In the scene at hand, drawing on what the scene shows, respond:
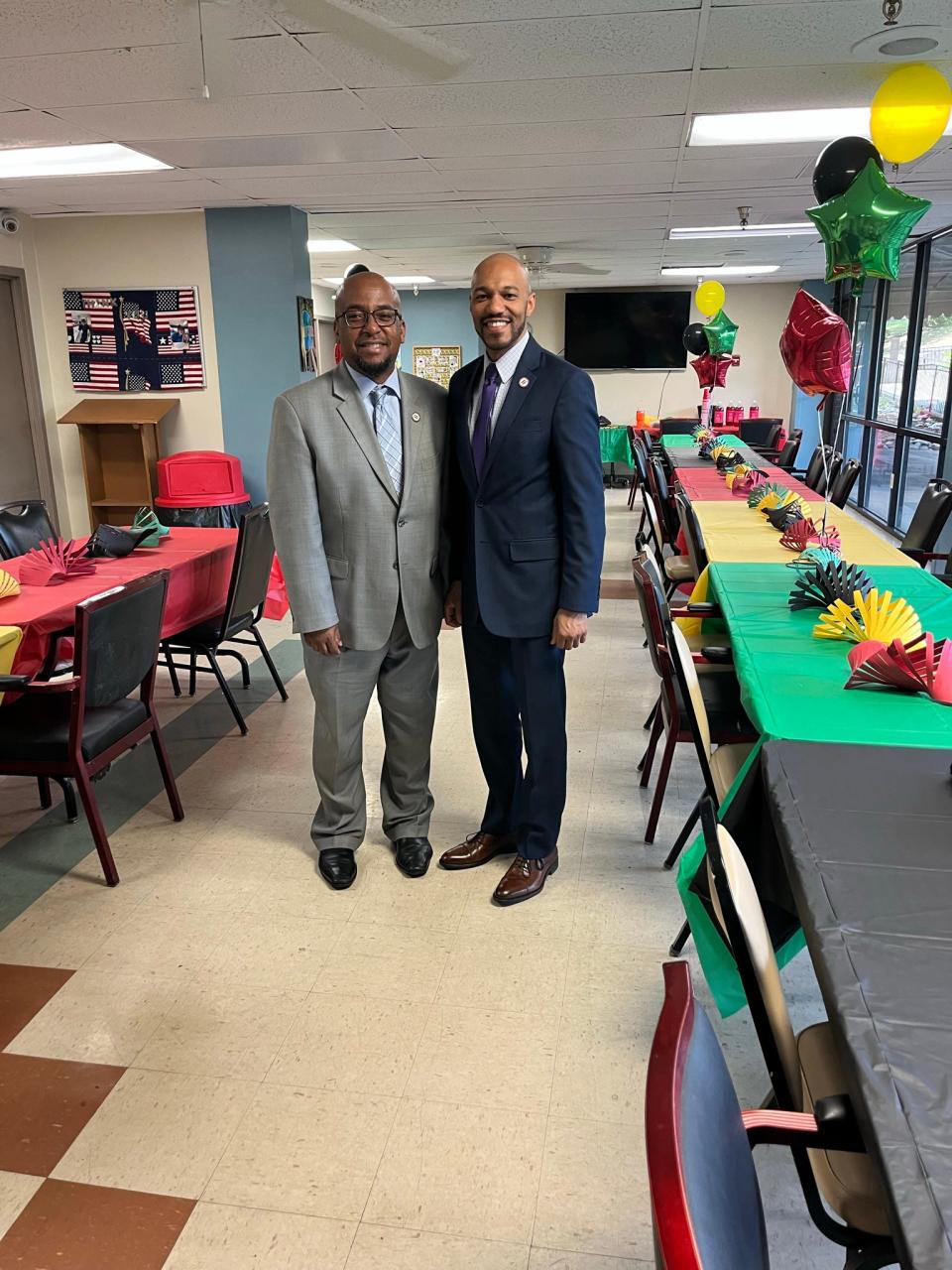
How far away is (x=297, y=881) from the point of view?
2730 mm

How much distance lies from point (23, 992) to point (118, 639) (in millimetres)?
970

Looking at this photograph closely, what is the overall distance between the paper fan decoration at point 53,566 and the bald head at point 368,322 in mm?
1572

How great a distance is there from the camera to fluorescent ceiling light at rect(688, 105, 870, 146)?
12.4ft

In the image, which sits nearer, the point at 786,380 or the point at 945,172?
the point at 945,172

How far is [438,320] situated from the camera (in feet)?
41.2

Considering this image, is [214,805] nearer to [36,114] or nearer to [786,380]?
[36,114]

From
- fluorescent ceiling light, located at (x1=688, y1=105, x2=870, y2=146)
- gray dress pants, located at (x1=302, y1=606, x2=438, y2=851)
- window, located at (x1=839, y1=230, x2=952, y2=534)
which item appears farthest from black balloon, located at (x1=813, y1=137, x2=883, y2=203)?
window, located at (x1=839, y1=230, x2=952, y2=534)

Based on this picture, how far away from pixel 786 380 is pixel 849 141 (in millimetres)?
9539

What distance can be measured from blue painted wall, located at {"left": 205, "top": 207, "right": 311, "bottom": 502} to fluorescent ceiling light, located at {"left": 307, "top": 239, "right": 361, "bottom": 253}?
5.46 ft

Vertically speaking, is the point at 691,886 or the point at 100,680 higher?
the point at 100,680

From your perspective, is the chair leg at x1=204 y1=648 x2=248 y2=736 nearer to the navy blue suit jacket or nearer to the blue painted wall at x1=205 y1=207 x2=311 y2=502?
the navy blue suit jacket

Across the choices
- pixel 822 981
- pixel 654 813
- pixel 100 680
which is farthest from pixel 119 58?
pixel 822 981

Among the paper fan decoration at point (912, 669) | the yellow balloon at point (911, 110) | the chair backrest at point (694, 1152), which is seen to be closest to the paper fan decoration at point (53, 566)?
the paper fan decoration at point (912, 669)

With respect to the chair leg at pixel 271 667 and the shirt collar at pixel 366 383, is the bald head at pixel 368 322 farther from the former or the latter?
the chair leg at pixel 271 667
